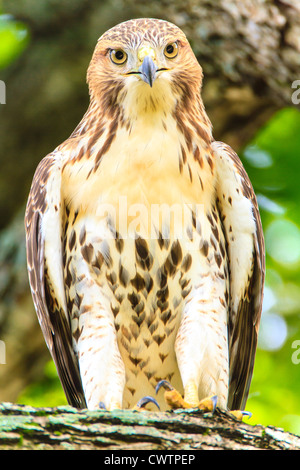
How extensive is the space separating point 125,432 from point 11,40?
12.8 feet

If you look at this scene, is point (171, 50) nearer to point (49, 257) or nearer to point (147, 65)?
point (147, 65)

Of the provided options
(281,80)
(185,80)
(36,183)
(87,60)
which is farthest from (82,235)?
(87,60)

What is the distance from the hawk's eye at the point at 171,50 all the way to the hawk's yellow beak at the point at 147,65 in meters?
0.26

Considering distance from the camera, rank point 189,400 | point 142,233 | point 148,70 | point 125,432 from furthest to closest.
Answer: point 142,233 < point 148,70 < point 189,400 < point 125,432

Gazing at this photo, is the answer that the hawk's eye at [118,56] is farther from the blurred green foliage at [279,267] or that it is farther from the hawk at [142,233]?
the blurred green foliage at [279,267]

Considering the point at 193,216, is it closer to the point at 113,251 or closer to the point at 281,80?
the point at 113,251

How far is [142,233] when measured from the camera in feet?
13.4

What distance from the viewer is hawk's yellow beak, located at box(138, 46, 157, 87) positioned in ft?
13.0

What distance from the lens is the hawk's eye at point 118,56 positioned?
4.29 m

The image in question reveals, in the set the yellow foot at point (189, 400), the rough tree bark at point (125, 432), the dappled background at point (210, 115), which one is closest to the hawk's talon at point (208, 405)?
the yellow foot at point (189, 400)

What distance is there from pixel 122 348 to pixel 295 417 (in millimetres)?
2432

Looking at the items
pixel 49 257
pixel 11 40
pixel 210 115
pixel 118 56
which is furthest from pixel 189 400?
pixel 11 40

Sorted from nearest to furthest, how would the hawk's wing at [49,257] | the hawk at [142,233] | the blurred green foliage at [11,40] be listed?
the hawk at [142,233]
the hawk's wing at [49,257]
the blurred green foliage at [11,40]

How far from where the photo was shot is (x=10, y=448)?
266 centimetres
